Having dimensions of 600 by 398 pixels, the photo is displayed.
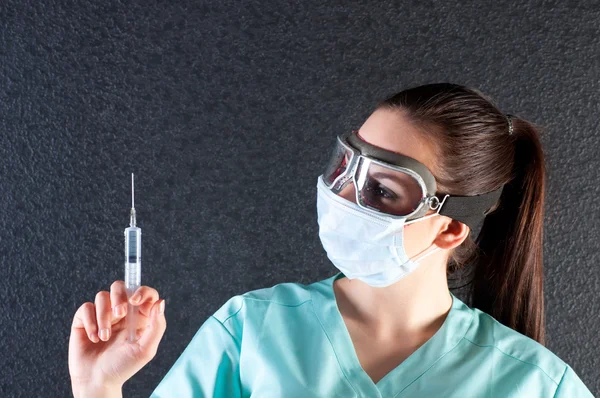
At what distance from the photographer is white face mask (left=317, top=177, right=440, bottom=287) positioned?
1.12 metres

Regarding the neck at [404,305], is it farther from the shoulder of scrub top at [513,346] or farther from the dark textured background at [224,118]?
the dark textured background at [224,118]

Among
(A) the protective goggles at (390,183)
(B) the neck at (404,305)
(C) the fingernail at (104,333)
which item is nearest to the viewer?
(C) the fingernail at (104,333)

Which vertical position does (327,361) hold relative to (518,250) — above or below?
below

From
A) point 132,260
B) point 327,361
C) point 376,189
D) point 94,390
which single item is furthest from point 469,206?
point 94,390

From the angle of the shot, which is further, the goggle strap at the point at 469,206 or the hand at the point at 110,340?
the goggle strap at the point at 469,206

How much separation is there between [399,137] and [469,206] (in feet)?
0.55

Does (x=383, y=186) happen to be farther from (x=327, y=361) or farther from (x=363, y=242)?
(x=327, y=361)

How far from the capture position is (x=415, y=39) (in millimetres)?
1475

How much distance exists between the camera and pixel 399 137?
44.2 inches

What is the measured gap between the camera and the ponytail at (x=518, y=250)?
4.14ft

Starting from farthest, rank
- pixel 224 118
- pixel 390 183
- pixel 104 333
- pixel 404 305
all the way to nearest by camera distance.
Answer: pixel 224 118, pixel 404 305, pixel 390 183, pixel 104 333

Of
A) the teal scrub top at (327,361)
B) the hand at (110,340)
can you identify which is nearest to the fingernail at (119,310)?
the hand at (110,340)

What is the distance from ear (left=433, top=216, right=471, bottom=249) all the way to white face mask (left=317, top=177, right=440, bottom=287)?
Answer: 1.1 inches

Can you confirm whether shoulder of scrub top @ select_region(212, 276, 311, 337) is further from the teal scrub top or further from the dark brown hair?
the dark brown hair
